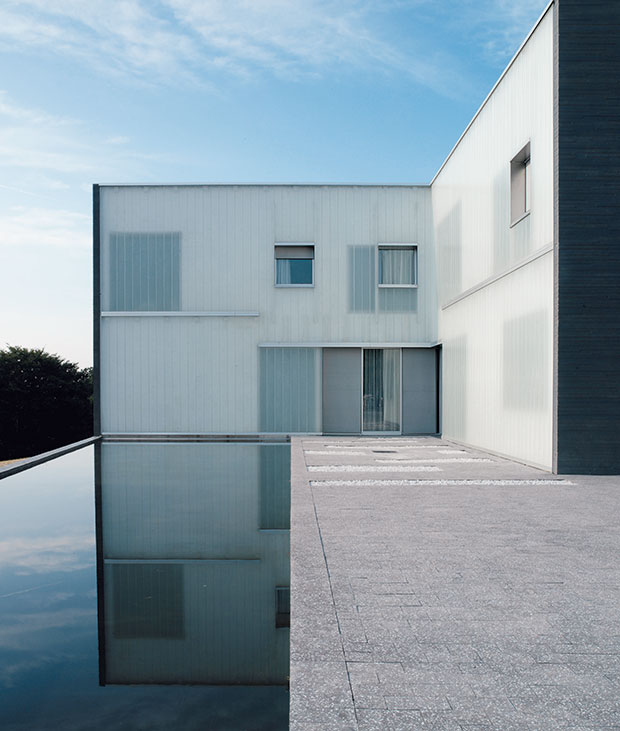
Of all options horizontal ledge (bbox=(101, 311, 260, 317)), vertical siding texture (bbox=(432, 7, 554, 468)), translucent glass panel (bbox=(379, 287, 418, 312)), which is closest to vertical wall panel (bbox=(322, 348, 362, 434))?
translucent glass panel (bbox=(379, 287, 418, 312))

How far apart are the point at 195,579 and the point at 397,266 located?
1192 cm

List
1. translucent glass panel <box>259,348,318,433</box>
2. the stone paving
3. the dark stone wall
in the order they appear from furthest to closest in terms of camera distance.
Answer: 1. translucent glass panel <box>259,348,318,433</box>
2. the dark stone wall
3. the stone paving

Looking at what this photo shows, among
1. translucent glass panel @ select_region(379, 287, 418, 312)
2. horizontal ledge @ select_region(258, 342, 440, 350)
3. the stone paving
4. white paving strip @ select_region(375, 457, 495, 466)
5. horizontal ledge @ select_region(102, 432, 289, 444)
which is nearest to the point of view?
the stone paving

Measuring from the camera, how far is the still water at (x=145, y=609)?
8.38 ft

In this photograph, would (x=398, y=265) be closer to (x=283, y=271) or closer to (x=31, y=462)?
(x=283, y=271)

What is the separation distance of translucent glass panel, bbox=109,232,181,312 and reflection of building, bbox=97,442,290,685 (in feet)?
23.8

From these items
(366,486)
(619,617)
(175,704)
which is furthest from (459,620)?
(366,486)

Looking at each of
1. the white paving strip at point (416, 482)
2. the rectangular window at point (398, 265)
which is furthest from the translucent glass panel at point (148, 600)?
the rectangular window at point (398, 265)

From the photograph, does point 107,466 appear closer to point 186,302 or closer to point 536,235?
point 186,302

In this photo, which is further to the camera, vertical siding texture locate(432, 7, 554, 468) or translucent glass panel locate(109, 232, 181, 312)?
translucent glass panel locate(109, 232, 181, 312)

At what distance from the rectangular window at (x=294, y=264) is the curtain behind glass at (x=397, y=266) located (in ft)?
5.57

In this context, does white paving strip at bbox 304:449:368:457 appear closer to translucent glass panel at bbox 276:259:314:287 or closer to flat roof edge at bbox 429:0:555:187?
translucent glass panel at bbox 276:259:314:287

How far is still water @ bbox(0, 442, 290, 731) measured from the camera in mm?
2553

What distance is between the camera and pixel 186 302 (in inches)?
584
